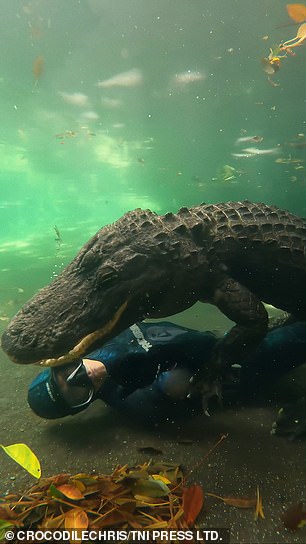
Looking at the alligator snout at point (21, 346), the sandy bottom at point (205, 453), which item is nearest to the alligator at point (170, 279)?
the alligator snout at point (21, 346)

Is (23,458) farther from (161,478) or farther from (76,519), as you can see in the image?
(161,478)

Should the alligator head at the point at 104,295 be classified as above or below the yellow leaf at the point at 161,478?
above

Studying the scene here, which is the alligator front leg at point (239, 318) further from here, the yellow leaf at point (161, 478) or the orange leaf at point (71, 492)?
the orange leaf at point (71, 492)

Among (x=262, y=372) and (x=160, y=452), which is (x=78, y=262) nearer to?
(x=160, y=452)

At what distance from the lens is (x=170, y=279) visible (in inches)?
104

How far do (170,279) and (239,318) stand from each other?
0.70 meters

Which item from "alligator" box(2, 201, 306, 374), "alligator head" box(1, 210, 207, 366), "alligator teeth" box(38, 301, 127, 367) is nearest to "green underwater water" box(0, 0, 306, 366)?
"alligator" box(2, 201, 306, 374)

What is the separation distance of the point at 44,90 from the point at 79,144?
962 centimetres

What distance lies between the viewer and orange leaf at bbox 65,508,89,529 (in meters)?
1.63

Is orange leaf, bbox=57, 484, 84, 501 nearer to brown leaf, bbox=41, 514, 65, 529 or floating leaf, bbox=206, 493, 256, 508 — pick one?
brown leaf, bbox=41, 514, 65, 529

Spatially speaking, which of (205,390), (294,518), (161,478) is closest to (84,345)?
(161,478)

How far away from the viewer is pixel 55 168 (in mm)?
33719

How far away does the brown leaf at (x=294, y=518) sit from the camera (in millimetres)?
1734

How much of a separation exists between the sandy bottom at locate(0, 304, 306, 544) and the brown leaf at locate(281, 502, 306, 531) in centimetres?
3
